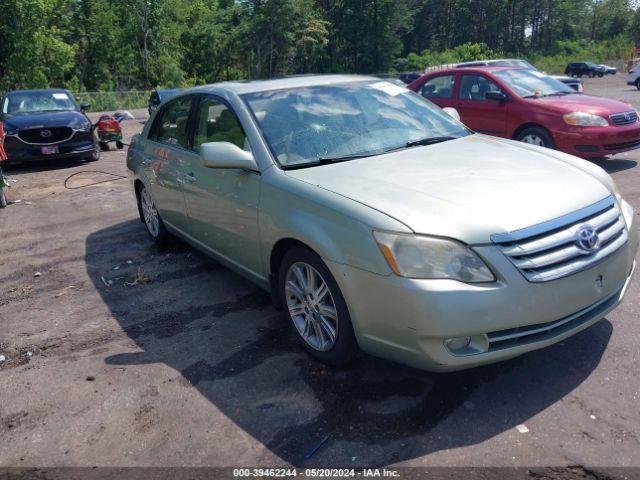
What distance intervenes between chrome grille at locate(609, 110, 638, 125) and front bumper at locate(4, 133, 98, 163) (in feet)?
32.2

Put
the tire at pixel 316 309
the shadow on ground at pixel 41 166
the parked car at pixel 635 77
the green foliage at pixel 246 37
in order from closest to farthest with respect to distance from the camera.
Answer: the tire at pixel 316 309 < the shadow on ground at pixel 41 166 < the parked car at pixel 635 77 < the green foliage at pixel 246 37

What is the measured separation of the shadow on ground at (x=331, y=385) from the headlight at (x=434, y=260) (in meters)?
0.77

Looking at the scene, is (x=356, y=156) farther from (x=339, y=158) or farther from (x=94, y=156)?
(x=94, y=156)

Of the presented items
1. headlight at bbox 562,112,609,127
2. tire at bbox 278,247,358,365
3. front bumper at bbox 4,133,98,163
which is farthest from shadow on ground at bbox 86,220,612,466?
front bumper at bbox 4,133,98,163

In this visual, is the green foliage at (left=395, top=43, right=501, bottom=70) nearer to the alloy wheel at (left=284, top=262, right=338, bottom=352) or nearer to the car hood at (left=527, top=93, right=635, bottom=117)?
the car hood at (left=527, top=93, right=635, bottom=117)

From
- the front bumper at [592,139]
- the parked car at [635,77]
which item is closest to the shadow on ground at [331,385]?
the front bumper at [592,139]

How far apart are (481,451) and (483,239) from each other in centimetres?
102

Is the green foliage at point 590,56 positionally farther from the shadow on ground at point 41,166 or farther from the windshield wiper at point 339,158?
the windshield wiper at point 339,158

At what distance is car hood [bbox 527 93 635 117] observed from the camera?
28.8 feet

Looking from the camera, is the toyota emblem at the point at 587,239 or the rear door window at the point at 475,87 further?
the rear door window at the point at 475,87

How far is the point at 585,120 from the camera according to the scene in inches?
338

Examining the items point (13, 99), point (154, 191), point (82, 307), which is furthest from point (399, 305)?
point (13, 99)

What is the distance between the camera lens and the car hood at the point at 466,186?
305 cm

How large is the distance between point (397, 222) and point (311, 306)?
2.91 ft
